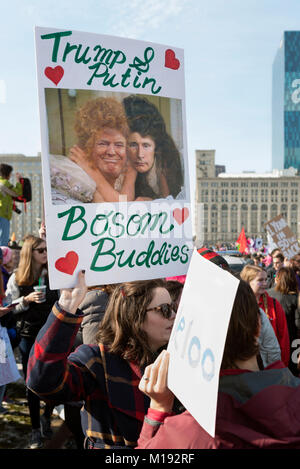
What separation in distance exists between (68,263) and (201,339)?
0.86m

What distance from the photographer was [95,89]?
218 cm

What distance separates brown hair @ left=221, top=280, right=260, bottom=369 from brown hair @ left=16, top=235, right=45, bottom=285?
2.76 metres

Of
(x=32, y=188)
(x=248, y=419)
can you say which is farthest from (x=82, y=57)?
(x=32, y=188)

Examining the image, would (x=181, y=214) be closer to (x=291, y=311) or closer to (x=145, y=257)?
(x=145, y=257)

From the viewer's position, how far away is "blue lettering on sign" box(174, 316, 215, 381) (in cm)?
127

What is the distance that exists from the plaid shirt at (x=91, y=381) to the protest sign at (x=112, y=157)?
31 centimetres

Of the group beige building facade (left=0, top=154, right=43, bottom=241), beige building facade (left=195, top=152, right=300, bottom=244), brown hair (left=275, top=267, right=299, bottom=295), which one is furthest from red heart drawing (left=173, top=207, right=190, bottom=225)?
beige building facade (left=195, top=152, right=300, bottom=244)

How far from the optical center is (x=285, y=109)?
103 meters

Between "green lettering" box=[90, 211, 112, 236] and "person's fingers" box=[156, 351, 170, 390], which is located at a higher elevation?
"green lettering" box=[90, 211, 112, 236]

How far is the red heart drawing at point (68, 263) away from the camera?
6.45ft

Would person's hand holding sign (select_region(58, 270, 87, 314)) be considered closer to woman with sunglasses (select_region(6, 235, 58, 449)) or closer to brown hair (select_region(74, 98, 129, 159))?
brown hair (select_region(74, 98, 129, 159))

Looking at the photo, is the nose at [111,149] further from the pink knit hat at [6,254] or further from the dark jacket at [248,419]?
the pink knit hat at [6,254]
